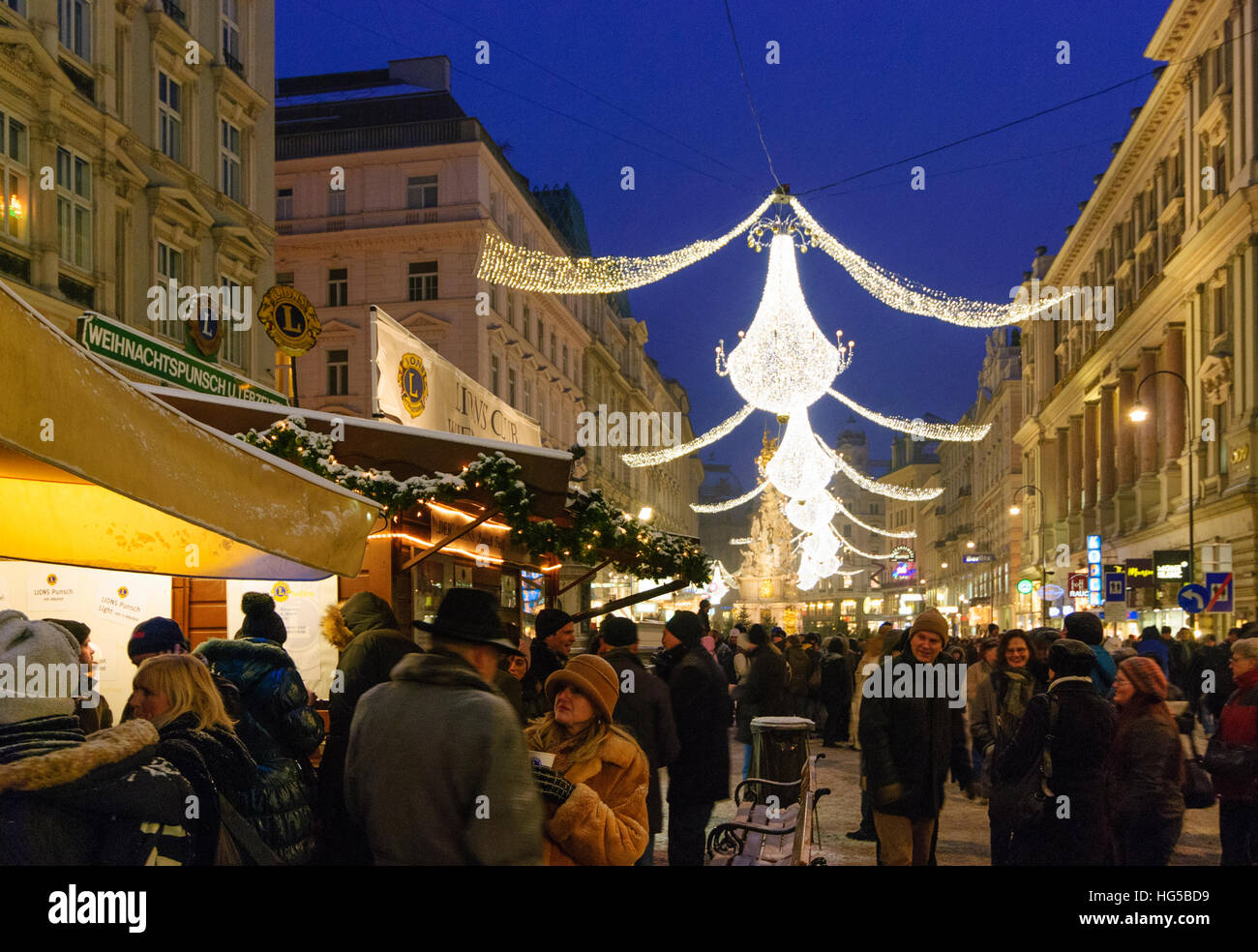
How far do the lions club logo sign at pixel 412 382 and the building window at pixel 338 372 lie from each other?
106ft

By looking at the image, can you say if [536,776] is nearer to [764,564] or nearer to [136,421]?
[136,421]

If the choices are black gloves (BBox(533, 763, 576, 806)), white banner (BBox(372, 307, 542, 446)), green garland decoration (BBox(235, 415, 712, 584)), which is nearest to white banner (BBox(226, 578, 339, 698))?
green garland decoration (BBox(235, 415, 712, 584))

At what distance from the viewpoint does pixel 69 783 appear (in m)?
3.58

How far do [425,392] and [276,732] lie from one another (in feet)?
27.9

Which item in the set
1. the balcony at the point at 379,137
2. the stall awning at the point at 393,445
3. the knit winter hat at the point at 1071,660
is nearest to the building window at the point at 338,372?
the balcony at the point at 379,137

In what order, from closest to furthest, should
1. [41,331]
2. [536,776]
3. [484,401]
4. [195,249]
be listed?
[41,331] < [536,776] < [484,401] < [195,249]

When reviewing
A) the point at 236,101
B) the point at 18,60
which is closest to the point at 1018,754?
the point at 18,60

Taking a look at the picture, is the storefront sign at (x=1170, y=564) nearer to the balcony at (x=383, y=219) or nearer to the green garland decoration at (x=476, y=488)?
the green garland decoration at (x=476, y=488)

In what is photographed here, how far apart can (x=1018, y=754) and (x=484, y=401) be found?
1026cm

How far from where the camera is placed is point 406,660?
3.79 m

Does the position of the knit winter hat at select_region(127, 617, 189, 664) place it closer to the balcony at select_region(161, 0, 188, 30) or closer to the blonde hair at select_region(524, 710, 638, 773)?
the blonde hair at select_region(524, 710, 638, 773)

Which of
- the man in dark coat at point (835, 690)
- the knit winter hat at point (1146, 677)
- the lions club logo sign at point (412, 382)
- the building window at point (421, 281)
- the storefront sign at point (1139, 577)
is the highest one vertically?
the building window at point (421, 281)

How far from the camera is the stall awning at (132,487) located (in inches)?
127

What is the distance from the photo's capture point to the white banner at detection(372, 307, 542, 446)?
12.4 m
